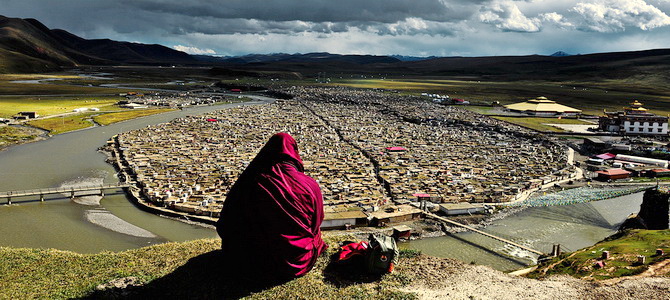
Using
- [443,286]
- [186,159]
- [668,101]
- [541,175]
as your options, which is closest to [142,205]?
[186,159]

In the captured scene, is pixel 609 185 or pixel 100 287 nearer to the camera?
pixel 100 287

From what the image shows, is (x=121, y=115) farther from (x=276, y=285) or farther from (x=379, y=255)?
(x=379, y=255)

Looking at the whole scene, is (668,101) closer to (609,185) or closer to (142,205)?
(609,185)

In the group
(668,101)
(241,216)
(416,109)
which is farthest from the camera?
(668,101)

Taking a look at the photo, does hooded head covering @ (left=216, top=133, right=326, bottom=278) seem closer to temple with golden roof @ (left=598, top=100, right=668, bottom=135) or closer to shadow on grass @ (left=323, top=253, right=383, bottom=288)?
shadow on grass @ (left=323, top=253, right=383, bottom=288)

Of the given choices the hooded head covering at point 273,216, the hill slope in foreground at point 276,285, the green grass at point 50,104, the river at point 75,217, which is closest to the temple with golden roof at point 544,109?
the river at point 75,217

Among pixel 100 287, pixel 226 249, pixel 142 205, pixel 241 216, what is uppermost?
pixel 241 216

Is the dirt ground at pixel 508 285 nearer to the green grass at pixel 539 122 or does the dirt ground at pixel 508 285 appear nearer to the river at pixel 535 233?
the river at pixel 535 233

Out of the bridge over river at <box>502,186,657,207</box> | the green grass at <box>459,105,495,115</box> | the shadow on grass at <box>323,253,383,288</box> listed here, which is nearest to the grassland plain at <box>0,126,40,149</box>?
the shadow on grass at <box>323,253,383,288</box>
